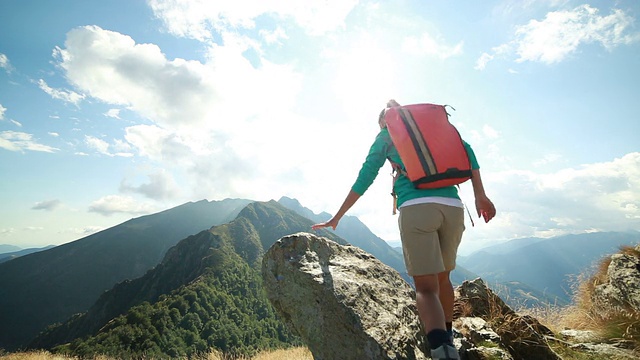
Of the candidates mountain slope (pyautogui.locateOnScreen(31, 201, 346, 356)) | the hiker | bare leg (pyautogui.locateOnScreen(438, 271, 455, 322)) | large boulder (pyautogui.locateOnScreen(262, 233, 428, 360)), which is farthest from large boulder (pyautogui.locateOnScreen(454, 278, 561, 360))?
mountain slope (pyautogui.locateOnScreen(31, 201, 346, 356))

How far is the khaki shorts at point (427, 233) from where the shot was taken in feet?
9.84

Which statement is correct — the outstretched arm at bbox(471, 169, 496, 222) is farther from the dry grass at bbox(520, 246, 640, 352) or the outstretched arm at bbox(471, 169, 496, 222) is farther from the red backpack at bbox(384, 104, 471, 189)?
the dry grass at bbox(520, 246, 640, 352)

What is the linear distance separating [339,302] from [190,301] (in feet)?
459

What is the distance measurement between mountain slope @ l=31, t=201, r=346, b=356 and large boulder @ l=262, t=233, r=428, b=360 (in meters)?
116

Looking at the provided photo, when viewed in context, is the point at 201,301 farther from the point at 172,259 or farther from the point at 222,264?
the point at 172,259

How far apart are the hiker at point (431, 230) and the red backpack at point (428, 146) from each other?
16 cm

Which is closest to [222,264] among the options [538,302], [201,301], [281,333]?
[201,301]

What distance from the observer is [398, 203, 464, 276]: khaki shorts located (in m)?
3.00

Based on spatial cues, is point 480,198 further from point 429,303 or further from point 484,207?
point 429,303

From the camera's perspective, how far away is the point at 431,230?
306cm

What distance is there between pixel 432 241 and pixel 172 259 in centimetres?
19444

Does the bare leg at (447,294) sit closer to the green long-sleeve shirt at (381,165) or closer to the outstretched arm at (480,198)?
the outstretched arm at (480,198)

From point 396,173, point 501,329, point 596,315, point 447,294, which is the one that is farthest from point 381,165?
point 596,315

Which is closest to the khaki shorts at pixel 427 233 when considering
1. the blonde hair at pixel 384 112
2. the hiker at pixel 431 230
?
the hiker at pixel 431 230
